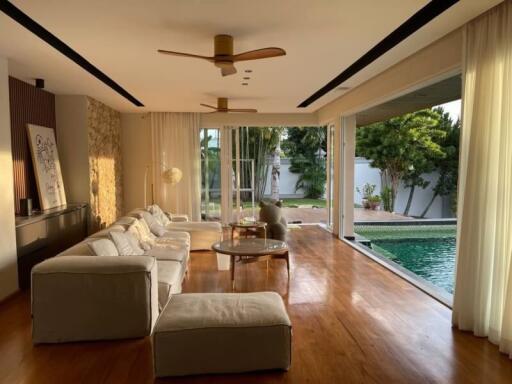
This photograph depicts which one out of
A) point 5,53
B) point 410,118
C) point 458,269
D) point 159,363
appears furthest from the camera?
point 410,118

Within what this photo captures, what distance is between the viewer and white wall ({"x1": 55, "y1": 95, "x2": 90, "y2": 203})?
6.28 meters

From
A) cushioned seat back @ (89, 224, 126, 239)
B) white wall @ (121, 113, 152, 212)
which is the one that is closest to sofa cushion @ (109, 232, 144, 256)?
cushioned seat back @ (89, 224, 126, 239)

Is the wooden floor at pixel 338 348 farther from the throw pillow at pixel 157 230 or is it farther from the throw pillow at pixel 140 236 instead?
the throw pillow at pixel 157 230

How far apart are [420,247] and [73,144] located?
21.9 ft

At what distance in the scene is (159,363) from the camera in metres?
2.43

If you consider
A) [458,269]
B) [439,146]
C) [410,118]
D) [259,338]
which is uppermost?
[410,118]

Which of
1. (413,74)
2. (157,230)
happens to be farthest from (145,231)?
(413,74)

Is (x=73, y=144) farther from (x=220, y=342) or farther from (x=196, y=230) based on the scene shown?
(x=220, y=342)

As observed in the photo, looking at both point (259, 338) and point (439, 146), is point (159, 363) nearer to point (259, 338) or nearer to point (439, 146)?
point (259, 338)

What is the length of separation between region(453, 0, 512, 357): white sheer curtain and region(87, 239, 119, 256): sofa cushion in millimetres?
3069

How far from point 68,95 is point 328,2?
16.4 feet

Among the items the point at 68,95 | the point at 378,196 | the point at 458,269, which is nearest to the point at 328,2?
the point at 458,269

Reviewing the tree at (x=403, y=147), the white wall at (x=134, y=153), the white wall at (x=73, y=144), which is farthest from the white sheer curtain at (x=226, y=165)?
the tree at (x=403, y=147)

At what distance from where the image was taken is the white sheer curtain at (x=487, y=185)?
2.80 m
